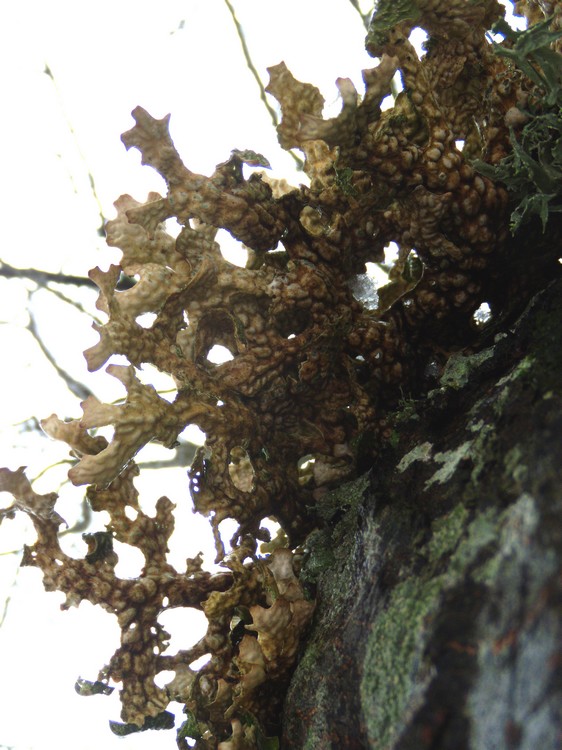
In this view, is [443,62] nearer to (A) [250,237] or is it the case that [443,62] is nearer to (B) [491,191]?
(B) [491,191]

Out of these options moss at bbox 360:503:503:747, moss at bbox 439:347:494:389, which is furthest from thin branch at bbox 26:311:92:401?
moss at bbox 360:503:503:747

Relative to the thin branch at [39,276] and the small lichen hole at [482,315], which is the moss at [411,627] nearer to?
the small lichen hole at [482,315]

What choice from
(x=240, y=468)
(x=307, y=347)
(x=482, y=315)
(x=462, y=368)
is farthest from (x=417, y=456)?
(x=482, y=315)

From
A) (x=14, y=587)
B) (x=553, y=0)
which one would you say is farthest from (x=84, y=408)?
(x=14, y=587)

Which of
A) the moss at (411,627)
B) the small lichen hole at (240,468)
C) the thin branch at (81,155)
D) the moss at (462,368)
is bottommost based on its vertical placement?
the moss at (411,627)

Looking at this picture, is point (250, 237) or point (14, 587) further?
point (14, 587)

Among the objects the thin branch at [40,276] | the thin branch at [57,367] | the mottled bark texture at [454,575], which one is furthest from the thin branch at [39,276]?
the mottled bark texture at [454,575]
